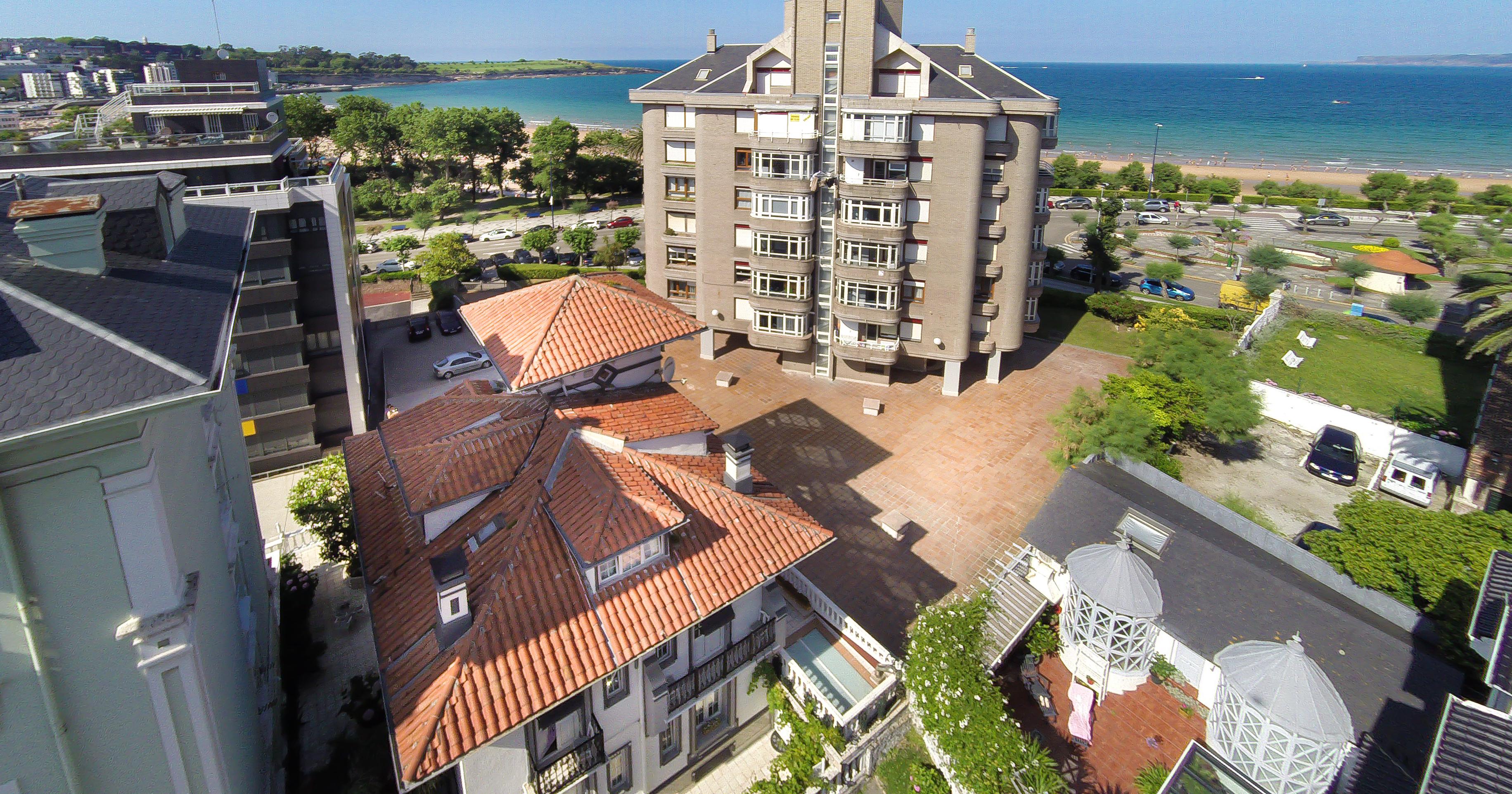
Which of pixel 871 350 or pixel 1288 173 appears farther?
pixel 1288 173

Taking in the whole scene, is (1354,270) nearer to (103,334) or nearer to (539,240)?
(539,240)

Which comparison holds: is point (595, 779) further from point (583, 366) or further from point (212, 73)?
point (212, 73)

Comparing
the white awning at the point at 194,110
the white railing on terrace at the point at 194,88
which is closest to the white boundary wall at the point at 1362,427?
the white awning at the point at 194,110

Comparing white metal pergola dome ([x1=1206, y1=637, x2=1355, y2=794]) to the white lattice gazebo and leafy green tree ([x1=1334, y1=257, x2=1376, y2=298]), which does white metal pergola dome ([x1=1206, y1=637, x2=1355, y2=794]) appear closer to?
the white lattice gazebo

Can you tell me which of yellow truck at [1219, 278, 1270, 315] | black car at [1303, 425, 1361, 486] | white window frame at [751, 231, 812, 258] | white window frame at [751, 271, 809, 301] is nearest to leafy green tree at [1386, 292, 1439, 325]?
yellow truck at [1219, 278, 1270, 315]

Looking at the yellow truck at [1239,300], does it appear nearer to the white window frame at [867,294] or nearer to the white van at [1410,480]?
the white van at [1410,480]

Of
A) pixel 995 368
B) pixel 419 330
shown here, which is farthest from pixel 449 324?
pixel 995 368
